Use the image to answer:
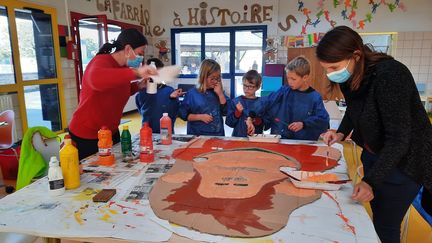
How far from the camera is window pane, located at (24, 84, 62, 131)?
427 cm

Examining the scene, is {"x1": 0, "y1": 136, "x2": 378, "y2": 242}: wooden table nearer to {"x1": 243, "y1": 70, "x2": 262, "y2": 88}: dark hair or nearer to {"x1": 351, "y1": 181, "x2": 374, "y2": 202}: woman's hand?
{"x1": 351, "y1": 181, "x2": 374, "y2": 202}: woman's hand

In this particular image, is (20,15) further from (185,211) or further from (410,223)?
(410,223)

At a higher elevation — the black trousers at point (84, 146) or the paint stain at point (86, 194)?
the black trousers at point (84, 146)

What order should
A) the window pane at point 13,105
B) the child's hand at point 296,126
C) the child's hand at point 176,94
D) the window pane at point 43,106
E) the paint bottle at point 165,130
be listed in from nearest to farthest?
1. the paint bottle at point 165,130
2. the child's hand at point 296,126
3. the child's hand at point 176,94
4. the window pane at point 13,105
5. the window pane at point 43,106

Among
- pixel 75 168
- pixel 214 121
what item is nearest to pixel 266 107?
pixel 214 121

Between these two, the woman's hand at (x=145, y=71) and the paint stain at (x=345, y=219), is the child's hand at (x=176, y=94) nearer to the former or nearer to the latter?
the woman's hand at (x=145, y=71)

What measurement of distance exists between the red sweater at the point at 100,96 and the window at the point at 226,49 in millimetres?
5015

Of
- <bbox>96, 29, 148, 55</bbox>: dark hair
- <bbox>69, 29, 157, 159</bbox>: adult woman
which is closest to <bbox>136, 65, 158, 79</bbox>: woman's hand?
<bbox>69, 29, 157, 159</bbox>: adult woman

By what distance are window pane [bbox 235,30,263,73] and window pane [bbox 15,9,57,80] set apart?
3.66 m

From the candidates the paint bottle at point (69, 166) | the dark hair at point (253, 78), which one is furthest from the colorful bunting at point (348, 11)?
the paint bottle at point (69, 166)

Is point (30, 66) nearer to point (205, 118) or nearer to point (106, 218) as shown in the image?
point (205, 118)

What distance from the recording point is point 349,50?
1.08m

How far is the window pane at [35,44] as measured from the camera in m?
4.03

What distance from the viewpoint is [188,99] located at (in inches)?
88.8
